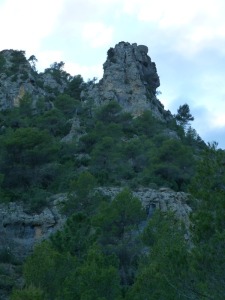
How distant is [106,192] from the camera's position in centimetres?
3509

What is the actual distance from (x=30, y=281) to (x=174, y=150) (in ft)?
71.5

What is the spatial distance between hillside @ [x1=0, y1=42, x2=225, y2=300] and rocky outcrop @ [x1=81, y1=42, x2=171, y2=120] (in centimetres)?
13

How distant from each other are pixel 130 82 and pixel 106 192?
89.2ft

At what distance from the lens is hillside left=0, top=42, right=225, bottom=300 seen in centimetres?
1746

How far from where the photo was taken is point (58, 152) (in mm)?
42938

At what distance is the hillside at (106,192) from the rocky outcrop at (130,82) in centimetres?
13

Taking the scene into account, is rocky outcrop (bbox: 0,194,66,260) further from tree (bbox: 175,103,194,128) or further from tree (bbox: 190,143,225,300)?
tree (bbox: 175,103,194,128)

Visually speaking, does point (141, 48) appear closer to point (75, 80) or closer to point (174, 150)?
point (75, 80)

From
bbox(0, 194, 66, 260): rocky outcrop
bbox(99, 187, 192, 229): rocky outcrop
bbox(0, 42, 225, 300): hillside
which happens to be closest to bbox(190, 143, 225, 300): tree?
bbox(0, 42, 225, 300): hillside

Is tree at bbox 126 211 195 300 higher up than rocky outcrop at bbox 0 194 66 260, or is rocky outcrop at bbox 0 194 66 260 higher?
rocky outcrop at bbox 0 194 66 260

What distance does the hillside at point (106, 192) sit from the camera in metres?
17.5

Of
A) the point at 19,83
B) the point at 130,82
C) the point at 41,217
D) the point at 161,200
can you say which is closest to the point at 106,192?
the point at 161,200

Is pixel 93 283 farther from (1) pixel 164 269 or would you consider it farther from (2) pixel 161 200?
(2) pixel 161 200

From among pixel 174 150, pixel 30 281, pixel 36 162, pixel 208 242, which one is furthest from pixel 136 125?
pixel 208 242
